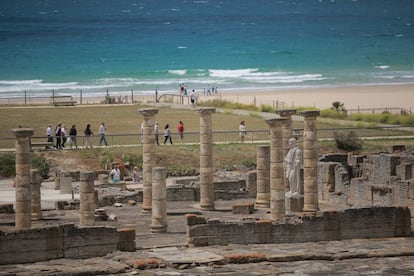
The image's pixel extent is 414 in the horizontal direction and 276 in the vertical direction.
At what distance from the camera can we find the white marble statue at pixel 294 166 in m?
55.7

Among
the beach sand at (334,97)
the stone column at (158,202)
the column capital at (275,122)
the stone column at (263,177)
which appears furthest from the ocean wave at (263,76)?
the stone column at (158,202)

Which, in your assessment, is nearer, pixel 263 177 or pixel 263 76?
pixel 263 177

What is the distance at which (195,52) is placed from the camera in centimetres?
15962

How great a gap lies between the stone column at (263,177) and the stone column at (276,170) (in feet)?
11.2

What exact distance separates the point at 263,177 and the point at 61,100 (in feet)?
143

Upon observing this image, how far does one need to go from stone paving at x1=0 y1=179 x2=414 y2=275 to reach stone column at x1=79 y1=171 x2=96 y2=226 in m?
1.73

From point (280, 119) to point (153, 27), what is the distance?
13016 centimetres

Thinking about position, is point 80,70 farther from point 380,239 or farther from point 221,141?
point 380,239

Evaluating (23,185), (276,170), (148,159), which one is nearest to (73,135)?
(148,159)

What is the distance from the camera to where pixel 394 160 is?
59531 millimetres

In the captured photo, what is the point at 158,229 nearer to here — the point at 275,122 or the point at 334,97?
the point at 275,122

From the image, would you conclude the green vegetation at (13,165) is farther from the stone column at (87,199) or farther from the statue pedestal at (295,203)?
the stone column at (87,199)

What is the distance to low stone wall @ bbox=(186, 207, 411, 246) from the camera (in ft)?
161

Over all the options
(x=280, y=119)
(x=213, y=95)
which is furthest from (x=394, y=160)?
(x=213, y=95)
